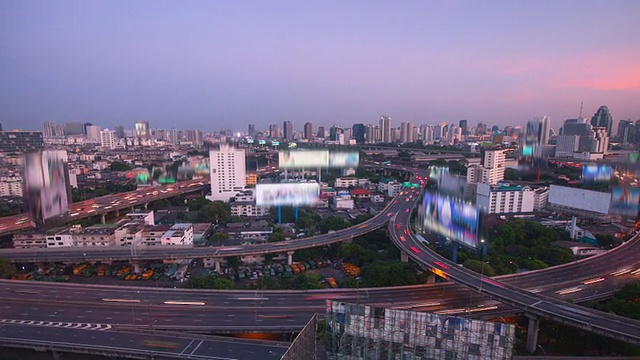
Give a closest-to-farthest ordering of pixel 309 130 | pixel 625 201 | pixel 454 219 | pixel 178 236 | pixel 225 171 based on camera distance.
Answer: pixel 454 219, pixel 178 236, pixel 625 201, pixel 225 171, pixel 309 130

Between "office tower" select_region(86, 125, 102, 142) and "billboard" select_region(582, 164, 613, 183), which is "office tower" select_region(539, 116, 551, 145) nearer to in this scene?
"billboard" select_region(582, 164, 613, 183)

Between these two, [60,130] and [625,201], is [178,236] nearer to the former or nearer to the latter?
[625,201]

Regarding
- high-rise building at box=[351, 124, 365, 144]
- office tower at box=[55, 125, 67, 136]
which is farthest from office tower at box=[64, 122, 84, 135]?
high-rise building at box=[351, 124, 365, 144]

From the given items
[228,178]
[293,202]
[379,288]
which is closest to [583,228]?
[379,288]

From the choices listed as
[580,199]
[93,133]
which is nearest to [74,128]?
[93,133]

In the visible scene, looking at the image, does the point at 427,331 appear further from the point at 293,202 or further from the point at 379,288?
the point at 293,202

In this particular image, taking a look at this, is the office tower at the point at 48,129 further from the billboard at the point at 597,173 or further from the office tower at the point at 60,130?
the billboard at the point at 597,173

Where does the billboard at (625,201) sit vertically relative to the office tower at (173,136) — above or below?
below

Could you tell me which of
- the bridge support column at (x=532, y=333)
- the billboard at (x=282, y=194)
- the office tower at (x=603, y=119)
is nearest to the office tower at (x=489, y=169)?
the billboard at (x=282, y=194)
